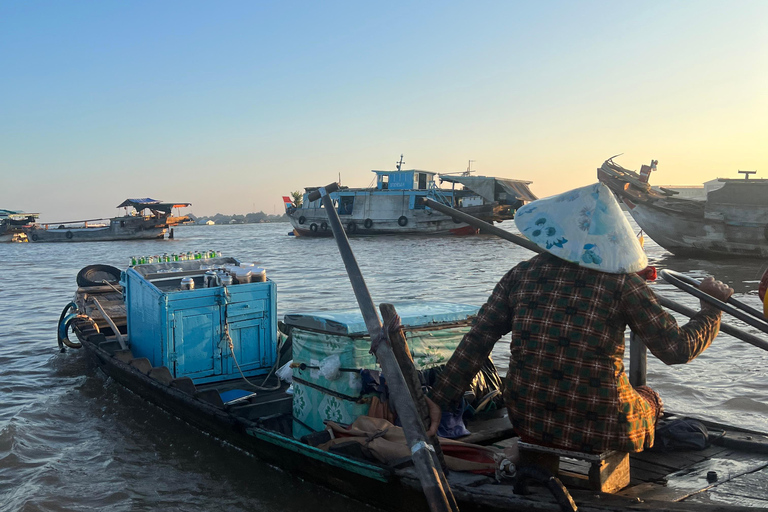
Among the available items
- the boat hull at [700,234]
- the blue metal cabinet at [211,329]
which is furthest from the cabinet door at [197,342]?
the boat hull at [700,234]

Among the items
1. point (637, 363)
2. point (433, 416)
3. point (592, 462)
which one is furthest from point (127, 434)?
point (592, 462)

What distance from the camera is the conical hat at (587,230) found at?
263 centimetres

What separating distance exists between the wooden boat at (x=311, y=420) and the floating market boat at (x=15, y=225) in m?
51.8

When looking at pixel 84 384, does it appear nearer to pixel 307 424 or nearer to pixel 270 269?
pixel 307 424

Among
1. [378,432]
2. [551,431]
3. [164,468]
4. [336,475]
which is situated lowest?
[164,468]

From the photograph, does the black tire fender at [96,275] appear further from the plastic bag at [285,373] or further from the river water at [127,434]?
the plastic bag at [285,373]

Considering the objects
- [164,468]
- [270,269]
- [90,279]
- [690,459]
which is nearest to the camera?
[690,459]

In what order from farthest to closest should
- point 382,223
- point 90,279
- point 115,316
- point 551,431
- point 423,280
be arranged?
point 382,223
point 423,280
point 90,279
point 115,316
point 551,431

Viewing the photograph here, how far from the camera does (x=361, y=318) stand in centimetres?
444

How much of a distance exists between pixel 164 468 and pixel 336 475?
2.31m

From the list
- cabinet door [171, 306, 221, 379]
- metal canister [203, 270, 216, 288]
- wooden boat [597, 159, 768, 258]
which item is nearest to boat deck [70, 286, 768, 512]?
cabinet door [171, 306, 221, 379]

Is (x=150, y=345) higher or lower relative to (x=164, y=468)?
higher

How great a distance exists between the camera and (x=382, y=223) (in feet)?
141

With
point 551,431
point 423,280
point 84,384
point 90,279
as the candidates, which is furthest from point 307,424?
point 423,280
